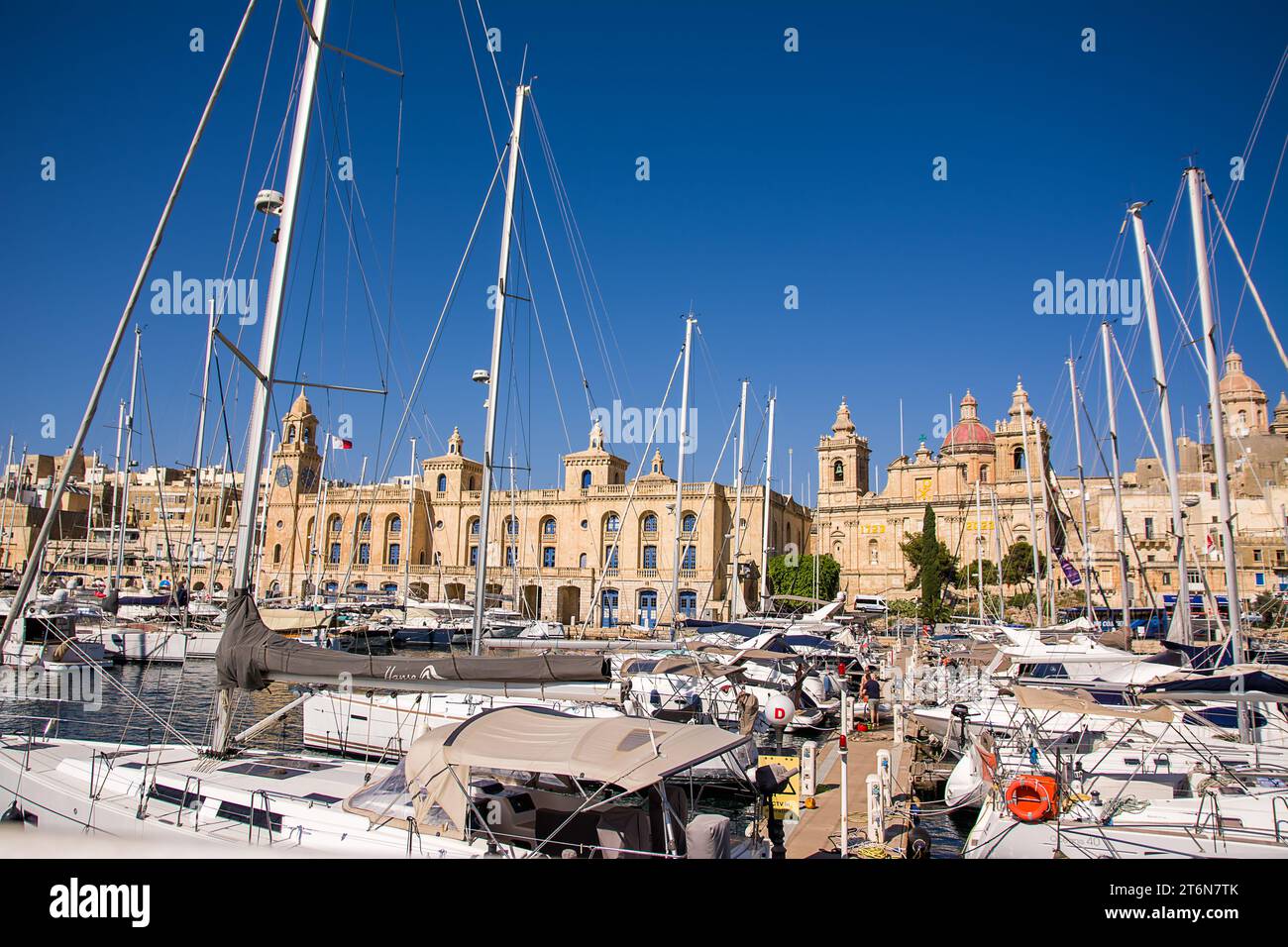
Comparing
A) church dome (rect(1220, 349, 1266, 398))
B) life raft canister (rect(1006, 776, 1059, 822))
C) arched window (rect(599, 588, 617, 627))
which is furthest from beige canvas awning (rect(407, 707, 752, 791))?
church dome (rect(1220, 349, 1266, 398))

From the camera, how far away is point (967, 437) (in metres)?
71.4

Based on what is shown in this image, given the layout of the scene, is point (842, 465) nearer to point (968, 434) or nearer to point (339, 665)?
point (968, 434)

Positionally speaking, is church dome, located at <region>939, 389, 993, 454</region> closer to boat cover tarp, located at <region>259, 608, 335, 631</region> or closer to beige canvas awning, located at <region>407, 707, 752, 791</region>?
boat cover tarp, located at <region>259, 608, 335, 631</region>

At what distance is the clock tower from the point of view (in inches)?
2447

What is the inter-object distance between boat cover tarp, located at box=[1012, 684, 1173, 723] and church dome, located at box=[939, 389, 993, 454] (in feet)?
189

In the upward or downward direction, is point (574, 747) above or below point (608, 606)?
above

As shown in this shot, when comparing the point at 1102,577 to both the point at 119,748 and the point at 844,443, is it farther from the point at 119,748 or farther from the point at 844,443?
the point at 119,748

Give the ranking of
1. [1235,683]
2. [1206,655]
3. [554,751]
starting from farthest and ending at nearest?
[1206,655] → [1235,683] → [554,751]

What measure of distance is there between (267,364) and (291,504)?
57868 millimetres

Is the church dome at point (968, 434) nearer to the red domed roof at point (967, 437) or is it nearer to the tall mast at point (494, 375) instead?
the red domed roof at point (967, 437)

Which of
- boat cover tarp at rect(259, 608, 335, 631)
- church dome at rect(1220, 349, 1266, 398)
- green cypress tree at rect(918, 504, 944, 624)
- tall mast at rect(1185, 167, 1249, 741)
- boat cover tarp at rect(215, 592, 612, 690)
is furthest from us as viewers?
church dome at rect(1220, 349, 1266, 398)

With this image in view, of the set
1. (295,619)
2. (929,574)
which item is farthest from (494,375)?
(929,574)

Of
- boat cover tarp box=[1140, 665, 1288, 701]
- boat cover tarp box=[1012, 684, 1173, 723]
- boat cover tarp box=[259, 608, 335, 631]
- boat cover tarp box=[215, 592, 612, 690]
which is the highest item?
boat cover tarp box=[215, 592, 612, 690]
